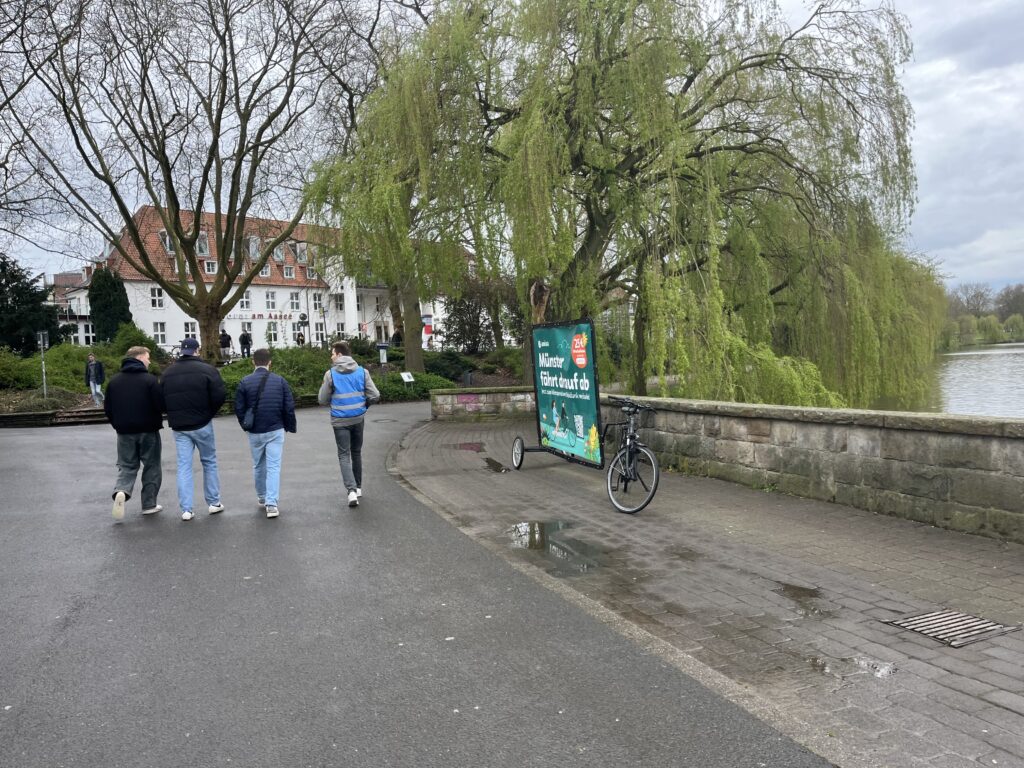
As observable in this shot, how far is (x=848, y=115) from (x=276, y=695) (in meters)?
13.7

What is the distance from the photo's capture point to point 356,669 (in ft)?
12.6

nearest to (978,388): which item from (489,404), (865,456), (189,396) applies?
(489,404)

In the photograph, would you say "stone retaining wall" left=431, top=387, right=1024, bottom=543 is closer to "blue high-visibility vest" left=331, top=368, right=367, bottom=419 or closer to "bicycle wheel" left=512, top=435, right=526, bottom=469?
"bicycle wheel" left=512, top=435, right=526, bottom=469

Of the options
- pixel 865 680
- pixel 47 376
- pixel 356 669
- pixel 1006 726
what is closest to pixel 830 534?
pixel 865 680

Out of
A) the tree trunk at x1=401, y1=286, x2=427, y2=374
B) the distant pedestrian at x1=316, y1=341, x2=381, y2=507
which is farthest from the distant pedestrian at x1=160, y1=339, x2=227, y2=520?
the tree trunk at x1=401, y1=286, x2=427, y2=374

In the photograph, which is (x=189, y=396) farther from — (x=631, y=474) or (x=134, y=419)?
(x=631, y=474)

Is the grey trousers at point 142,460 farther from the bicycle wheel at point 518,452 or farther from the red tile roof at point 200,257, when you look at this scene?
the red tile roof at point 200,257

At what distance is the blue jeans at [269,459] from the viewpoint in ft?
25.5

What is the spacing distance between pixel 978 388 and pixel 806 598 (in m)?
21.4

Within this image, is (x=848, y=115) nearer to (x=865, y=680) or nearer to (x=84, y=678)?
(x=865, y=680)

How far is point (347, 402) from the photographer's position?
8.26 metres

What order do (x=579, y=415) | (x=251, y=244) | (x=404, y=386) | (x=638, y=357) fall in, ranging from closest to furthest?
1. (x=579, y=415)
2. (x=638, y=357)
3. (x=404, y=386)
4. (x=251, y=244)

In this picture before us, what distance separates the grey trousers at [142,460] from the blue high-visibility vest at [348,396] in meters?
1.82

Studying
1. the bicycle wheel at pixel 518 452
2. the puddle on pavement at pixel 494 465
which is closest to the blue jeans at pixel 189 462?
the puddle on pavement at pixel 494 465
